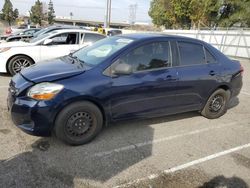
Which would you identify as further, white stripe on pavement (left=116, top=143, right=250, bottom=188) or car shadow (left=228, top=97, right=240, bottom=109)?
car shadow (left=228, top=97, right=240, bottom=109)

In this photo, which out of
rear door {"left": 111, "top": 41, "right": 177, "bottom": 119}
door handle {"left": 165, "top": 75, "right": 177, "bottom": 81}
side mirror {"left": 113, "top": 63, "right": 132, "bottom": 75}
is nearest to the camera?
side mirror {"left": 113, "top": 63, "right": 132, "bottom": 75}

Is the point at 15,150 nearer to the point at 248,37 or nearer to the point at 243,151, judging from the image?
the point at 243,151

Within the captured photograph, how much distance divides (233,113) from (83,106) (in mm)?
3779

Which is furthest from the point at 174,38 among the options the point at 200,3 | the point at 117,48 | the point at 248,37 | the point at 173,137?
the point at 200,3

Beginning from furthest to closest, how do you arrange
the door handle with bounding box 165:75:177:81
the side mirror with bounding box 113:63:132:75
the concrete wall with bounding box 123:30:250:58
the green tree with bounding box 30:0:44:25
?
the green tree with bounding box 30:0:44:25
the concrete wall with bounding box 123:30:250:58
the door handle with bounding box 165:75:177:81
the side mirror with bounding box 113:63:132:75

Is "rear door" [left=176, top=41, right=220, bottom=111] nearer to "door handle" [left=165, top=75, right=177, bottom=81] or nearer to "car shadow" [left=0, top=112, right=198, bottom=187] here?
"door handle" [left=165, top=75, right=177, bottom=81]

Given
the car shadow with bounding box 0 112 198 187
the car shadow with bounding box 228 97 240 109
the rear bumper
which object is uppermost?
the rear bumper

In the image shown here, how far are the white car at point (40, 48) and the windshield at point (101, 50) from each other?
334 centimetres

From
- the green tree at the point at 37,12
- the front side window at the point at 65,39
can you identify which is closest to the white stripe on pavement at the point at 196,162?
the front side window at the point at 65,39

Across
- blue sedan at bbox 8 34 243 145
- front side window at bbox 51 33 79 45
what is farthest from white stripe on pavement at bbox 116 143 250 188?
front side window at bbox 51 33 79 45

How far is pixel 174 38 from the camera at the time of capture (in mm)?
4715

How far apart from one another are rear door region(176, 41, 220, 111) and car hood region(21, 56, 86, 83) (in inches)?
68.3

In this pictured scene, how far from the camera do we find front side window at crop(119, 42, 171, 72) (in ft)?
13.7

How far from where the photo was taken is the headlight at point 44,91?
3.58m
